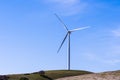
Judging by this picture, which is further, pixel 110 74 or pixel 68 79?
pixel 68 79

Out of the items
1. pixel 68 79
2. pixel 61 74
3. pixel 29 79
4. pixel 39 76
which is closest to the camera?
pixel 68 79

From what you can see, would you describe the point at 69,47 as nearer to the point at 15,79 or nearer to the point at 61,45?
the point at 61,45

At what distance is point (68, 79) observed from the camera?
8262cm

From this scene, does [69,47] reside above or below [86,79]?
above

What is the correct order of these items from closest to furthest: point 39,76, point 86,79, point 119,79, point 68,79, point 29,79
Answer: point 119,79, point 86,79, point 68,79, point 29,79, point 39,76

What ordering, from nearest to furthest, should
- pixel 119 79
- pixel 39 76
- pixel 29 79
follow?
pixel 119 79 → pixel 29 79 → pixel 39 76

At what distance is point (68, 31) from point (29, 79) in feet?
73.2

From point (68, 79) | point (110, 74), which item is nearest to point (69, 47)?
point (68, 79)

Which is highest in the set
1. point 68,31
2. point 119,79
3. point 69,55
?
point 68,31

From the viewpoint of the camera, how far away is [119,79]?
70000 mm

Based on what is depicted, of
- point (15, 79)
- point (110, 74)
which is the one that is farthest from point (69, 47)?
point (110, 74)

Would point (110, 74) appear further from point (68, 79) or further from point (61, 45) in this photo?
point (61, 45)

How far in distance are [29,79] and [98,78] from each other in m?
41.6

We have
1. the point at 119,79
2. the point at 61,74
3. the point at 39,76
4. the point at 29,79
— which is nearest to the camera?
the point at 119,79
